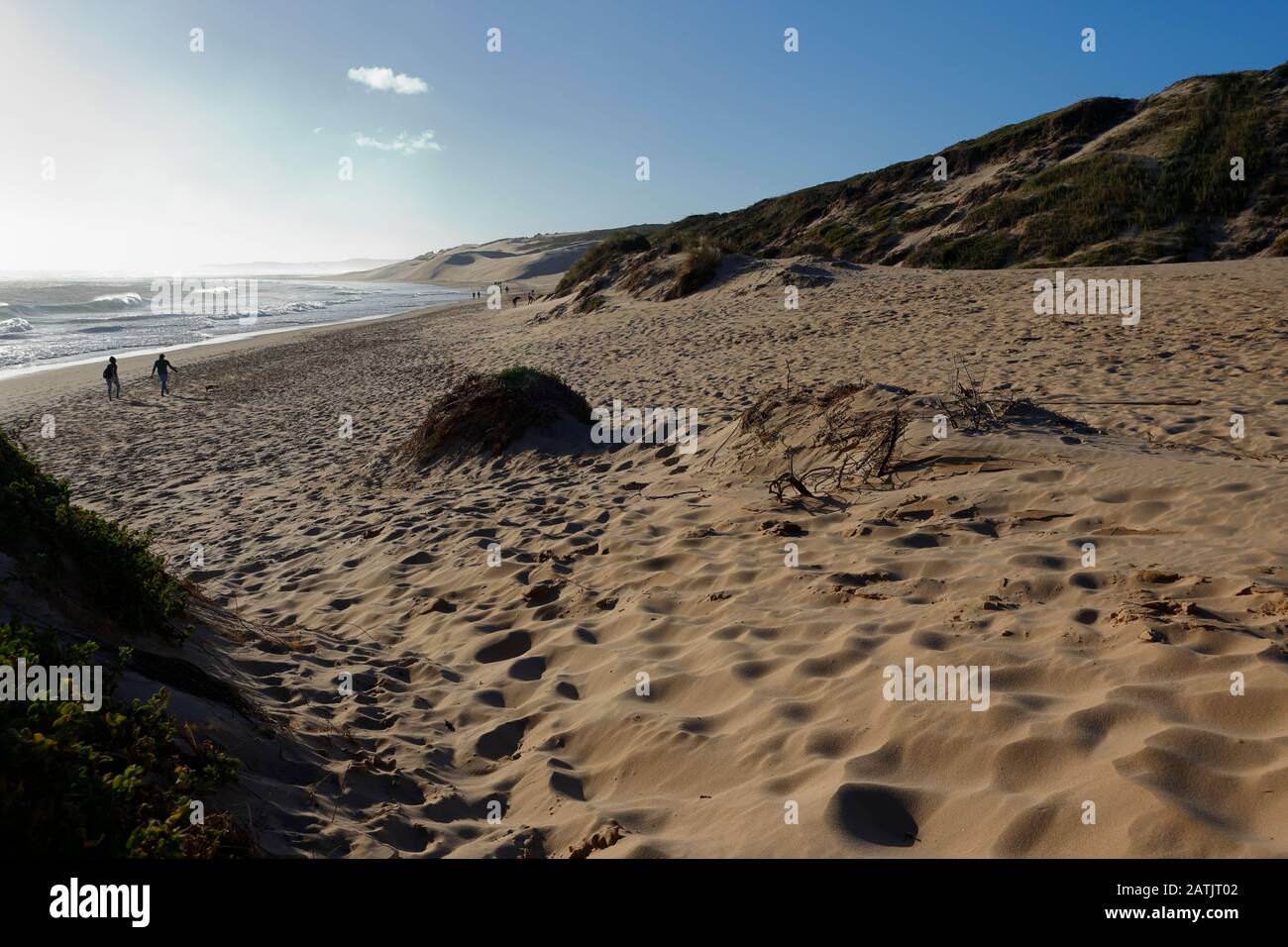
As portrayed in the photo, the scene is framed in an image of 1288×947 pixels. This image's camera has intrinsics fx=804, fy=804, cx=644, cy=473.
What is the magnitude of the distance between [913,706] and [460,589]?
3794 mm

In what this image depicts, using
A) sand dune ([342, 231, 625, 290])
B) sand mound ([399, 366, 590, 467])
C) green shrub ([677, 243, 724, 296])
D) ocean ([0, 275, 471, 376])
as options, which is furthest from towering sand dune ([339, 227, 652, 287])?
sand mound ([399, 366, 590, 467])

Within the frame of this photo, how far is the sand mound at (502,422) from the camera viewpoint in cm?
1017

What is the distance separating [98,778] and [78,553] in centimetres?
232

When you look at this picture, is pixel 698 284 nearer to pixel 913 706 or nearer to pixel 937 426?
pixel 937 426

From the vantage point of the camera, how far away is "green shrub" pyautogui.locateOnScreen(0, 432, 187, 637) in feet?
13.3

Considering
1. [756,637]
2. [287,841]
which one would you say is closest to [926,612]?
[756,637]

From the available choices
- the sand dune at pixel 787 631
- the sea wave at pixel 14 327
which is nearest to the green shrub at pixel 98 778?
the sand dune at pixel 787 631

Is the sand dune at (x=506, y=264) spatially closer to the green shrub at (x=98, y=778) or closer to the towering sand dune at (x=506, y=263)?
the towering sand dune at (x=506, y=263)

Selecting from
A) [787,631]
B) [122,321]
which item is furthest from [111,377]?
[122,321]

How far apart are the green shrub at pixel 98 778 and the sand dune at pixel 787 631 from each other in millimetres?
387

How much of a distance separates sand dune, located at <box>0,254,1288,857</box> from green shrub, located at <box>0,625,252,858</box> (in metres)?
0.39

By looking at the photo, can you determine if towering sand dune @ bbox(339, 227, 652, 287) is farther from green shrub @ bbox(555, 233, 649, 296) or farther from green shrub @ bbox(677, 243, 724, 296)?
green shrub @ bbox(677, 243, 724, 296)

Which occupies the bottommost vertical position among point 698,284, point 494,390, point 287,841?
point 287,841
